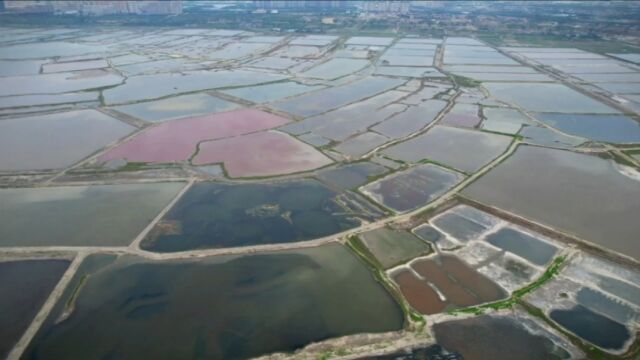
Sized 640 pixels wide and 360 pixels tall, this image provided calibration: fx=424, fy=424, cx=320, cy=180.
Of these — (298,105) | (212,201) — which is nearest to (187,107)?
(298,105)

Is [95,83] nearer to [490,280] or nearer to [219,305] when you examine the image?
[219,305]

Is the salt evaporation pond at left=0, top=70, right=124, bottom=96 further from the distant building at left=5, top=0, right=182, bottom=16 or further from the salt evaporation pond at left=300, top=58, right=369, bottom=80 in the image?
the distant building at left=5, top=0, right=182, bottom=16

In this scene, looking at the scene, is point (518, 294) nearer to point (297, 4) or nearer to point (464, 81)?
point (464, 81)

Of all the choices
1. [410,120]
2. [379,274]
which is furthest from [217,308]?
[410,120]

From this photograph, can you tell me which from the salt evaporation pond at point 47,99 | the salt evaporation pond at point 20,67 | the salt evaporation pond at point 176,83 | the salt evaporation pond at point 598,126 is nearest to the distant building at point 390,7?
the salt evaporation pond at point 176,83

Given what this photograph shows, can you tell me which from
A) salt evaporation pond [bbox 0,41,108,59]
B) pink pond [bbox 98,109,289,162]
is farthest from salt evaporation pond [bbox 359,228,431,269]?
salt evaporation pond [bbox 0,41,108,59]

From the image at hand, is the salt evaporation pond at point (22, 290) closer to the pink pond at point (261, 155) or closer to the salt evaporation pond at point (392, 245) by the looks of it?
the pink pond at point (261, 155)
